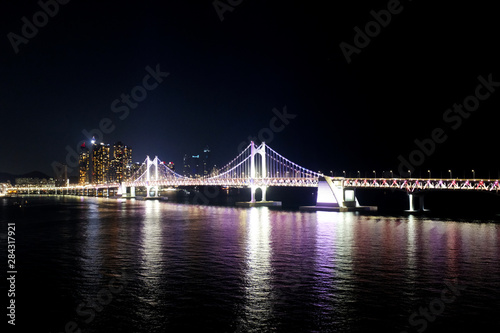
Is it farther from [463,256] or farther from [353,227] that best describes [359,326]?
[353,227]

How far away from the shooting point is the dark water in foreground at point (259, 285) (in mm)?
14516

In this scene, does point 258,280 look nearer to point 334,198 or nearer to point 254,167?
point 334,198

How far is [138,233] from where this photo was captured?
4022 cm

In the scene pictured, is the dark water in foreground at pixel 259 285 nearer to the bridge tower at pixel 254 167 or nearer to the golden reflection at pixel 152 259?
the golden reflection at pixel 152 259

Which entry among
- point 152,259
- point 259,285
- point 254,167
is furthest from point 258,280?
point 254,167

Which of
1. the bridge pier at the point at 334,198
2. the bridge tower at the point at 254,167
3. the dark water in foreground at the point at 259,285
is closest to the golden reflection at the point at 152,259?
the dark water in foreground at the point at 259,285

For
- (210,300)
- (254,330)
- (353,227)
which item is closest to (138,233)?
(353,227)

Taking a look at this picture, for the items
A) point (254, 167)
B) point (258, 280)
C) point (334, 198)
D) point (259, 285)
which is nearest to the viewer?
point (259, 285)

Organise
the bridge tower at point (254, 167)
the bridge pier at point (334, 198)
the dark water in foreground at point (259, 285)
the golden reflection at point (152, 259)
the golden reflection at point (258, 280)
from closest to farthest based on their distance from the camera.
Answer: the dark water in foreground at point (259, 285) < the golden reflection at point (258, 280) < the golden reflection at point (152, 259) < the bridge pier at point (334, 198) < the bridge tower at point (254, 167)

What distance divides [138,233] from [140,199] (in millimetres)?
95531

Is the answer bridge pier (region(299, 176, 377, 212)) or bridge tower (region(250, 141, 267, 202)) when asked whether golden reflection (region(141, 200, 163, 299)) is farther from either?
bridge tower (region(250, 141, 267, 202))

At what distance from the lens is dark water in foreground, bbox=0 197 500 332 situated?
1452 centimetres

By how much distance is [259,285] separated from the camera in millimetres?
19297

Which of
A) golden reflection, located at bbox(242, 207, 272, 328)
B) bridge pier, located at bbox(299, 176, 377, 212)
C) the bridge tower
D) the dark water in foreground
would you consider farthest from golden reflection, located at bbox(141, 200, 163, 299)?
the bridge tower
